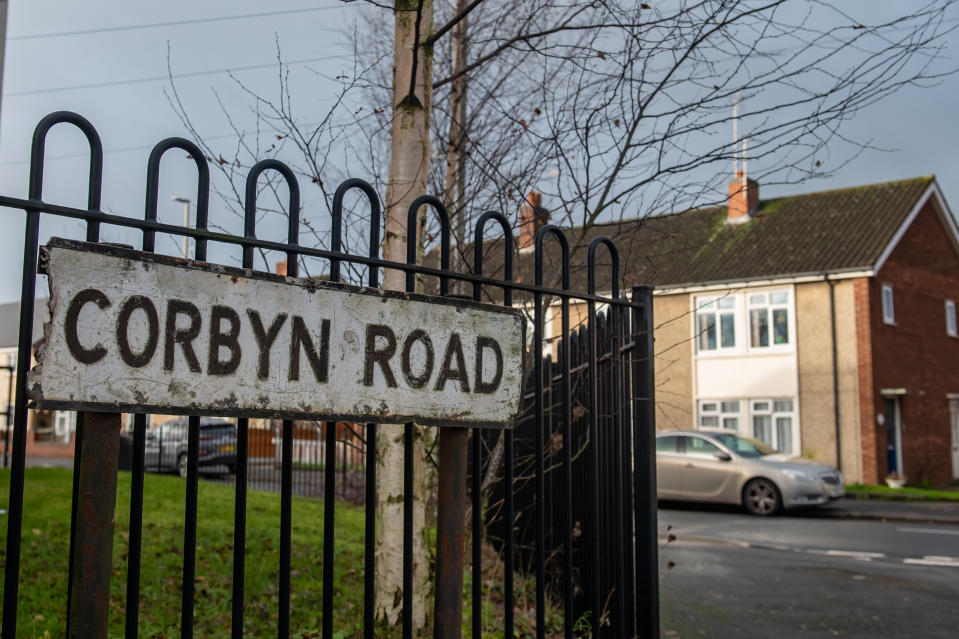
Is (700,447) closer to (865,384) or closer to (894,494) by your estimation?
(894,494)

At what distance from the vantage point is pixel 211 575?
5.91 metres

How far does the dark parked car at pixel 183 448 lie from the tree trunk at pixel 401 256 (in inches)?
439

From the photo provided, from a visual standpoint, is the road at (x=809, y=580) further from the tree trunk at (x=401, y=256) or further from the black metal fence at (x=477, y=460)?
the tree trunk at (x=401, y=256)

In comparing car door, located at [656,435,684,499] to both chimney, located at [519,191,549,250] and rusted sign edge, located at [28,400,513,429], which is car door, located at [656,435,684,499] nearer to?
chimney, located at [519,191,549,250]

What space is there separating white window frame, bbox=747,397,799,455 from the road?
789cm

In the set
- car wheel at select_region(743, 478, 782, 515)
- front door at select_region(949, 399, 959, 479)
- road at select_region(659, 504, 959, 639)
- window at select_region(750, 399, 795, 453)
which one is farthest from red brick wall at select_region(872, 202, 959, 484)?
road at select_region(659, 504, 959, 639)

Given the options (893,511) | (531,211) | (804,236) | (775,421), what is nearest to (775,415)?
(775,421)

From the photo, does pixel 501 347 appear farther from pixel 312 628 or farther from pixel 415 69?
pixel 312 628

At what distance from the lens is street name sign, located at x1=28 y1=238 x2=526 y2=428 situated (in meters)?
1.99

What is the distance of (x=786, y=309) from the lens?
71.6ft

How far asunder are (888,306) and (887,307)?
72mm

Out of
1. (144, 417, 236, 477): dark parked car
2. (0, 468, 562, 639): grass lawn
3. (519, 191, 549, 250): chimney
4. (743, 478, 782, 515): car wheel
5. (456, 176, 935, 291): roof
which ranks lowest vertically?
(743, 478, 782, 515): car wheel

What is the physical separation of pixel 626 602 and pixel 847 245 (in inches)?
798

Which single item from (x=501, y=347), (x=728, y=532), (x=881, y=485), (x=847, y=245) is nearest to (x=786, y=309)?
(x=847, y=245)
